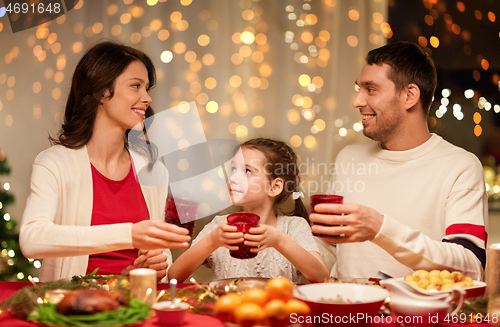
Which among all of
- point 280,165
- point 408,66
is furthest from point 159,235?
point 408,66

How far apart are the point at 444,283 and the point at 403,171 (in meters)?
0.97

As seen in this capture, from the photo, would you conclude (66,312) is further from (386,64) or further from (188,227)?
(386,64)

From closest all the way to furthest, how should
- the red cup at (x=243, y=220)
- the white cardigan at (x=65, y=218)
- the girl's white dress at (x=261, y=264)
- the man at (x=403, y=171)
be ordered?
the red cup at (x=243, y=220) < the white cardigan at (x=65, y=218) < the man at (x=403, y=171) < the girl's white dress at (x=261, y=264)

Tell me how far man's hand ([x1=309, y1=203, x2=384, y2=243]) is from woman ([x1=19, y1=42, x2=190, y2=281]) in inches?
30.0

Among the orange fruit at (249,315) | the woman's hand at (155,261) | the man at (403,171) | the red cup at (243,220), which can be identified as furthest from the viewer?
the man at (403,171)

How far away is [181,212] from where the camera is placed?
140cm

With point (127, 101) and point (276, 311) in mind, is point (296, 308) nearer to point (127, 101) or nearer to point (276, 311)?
point (276, 311)

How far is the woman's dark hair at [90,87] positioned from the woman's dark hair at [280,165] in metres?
0.79

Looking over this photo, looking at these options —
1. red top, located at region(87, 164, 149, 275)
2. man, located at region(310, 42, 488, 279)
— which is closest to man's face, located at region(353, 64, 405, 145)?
man, located at region(310, 42, 488, 279)

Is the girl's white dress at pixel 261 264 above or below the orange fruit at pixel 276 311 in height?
below

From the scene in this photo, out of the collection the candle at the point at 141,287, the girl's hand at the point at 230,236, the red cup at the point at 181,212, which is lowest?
the candle at the point at 141,287

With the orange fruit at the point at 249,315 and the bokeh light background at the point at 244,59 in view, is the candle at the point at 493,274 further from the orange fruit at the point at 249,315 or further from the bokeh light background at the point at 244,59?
the bokeh light background at the point at 244,59

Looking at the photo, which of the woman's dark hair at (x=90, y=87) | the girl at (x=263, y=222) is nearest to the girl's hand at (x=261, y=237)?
the girl at (x=263, y=222)

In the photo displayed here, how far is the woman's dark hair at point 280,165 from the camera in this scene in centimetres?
226
